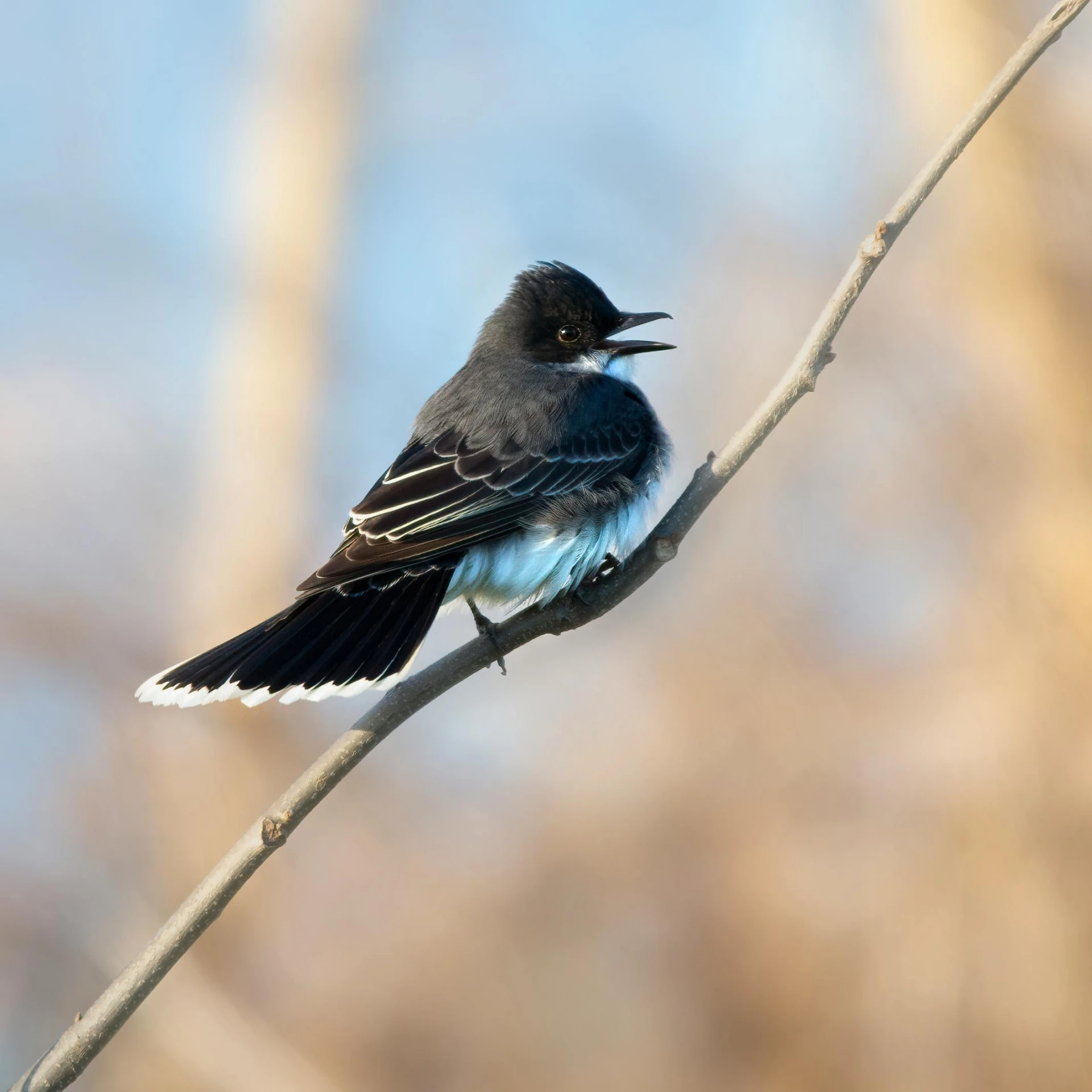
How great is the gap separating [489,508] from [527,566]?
23cm

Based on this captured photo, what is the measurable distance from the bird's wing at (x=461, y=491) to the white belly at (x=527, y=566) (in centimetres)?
7

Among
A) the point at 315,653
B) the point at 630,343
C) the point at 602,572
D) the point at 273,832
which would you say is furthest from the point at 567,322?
the point at 273,832

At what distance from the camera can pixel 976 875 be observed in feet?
17.3

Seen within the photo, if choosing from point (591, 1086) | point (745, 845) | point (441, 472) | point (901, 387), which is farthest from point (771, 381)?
point (591, 1086)

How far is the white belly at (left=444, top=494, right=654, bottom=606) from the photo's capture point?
Result: 3945 millimetres

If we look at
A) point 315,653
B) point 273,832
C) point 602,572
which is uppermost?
point 602,572

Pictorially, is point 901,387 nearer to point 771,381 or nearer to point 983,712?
point 771,381

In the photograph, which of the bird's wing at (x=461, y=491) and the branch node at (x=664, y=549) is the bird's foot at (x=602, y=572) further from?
the branch node at (x=664, y=549)

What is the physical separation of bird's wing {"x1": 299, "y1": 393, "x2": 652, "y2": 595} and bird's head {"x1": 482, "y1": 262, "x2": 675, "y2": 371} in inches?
17.6

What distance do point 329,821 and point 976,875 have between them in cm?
305

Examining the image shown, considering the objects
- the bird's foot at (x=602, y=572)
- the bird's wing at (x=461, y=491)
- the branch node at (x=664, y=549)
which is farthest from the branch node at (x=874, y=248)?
the bird's wing at (x=461, y=491)

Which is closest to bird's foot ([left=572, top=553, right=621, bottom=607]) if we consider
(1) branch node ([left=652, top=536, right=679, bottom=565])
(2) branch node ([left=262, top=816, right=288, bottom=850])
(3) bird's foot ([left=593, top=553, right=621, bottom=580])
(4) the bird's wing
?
(3) bird's foot ([left=593, top=553, right=621, bottom=580])

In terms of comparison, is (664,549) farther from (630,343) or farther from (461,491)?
(630,343)

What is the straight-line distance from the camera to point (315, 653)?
333 cm
